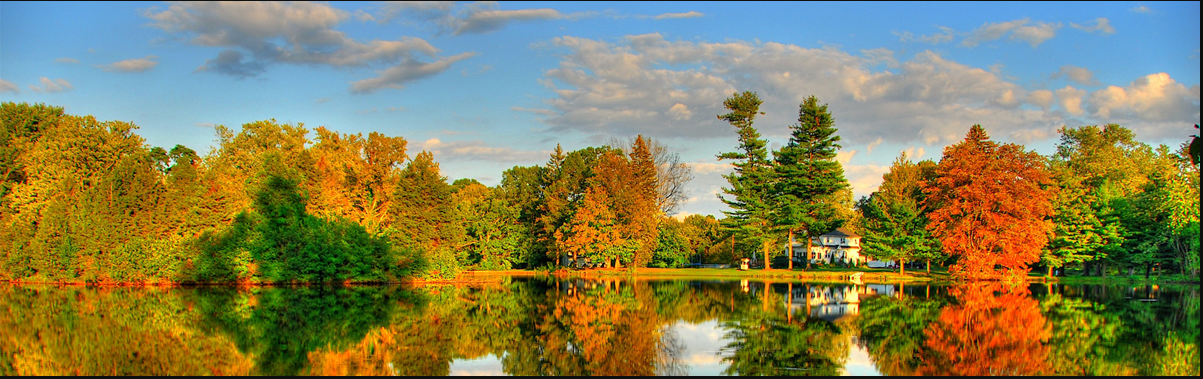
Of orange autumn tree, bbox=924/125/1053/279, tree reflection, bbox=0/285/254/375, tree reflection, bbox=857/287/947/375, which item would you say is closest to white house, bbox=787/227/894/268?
orange autumn tree, bbox=924/125/1053/279

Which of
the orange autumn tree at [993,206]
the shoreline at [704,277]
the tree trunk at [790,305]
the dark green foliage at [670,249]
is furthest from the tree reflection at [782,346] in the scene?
the dark green foliage at [670,249]

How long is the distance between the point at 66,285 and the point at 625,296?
86.7ft

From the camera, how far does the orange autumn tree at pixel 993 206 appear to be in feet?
136

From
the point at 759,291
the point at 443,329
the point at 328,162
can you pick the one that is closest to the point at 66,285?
the point at 328,162

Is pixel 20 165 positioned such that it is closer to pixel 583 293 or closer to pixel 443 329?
pixel 583 293

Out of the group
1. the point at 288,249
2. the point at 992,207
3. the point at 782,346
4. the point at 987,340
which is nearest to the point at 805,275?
the point at 992,207

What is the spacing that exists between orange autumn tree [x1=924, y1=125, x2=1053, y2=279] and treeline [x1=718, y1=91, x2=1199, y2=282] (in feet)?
0.21

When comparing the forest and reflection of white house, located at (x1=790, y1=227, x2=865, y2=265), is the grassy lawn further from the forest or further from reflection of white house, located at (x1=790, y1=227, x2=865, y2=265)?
reflection of white house, located at (x1=790, y1=227, x2=865, y2=265)

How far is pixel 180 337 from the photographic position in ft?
53.1

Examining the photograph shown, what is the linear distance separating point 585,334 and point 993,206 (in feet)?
111

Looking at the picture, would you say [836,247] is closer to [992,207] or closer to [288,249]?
[992,207]

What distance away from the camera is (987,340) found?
1661cm

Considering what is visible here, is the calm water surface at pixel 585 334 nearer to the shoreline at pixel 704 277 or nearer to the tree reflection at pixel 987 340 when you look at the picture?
the tree reflection at pixel 987 340

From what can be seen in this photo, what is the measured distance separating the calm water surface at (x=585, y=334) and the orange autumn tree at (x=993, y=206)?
11.8 meters
